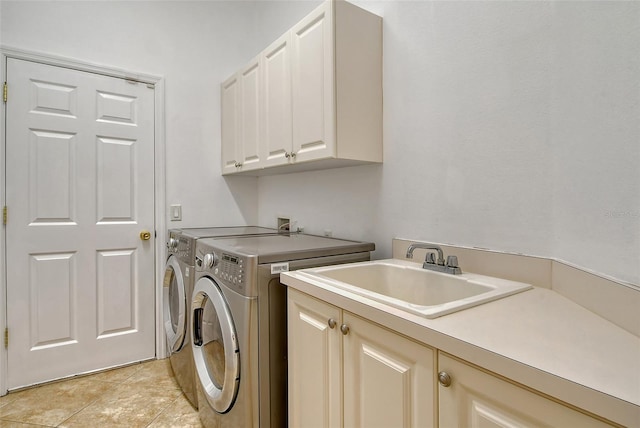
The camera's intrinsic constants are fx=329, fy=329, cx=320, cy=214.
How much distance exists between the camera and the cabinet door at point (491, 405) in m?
0.54

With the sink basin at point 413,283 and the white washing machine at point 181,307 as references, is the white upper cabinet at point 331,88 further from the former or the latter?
the white washing machine at point 181,307

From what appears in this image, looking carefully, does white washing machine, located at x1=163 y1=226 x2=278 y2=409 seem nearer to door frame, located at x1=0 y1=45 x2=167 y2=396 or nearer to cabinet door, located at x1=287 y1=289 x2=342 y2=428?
door frame, located at x1=0 y1=45 x2=167 y2=396

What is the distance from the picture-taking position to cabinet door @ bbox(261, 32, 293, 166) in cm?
188

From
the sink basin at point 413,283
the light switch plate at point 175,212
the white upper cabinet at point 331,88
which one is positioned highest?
the white upper cabinet at point 331,88

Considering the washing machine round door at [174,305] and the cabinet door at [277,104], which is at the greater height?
the cabinet door at [277,104]

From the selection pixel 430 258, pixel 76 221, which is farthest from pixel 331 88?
pixel 76 221

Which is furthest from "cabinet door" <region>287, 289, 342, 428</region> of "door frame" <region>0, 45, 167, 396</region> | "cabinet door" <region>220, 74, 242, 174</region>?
"door frame" <region>0, 45, 167, 396</region>

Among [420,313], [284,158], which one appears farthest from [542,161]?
[284,158]

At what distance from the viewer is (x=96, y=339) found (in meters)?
2.28

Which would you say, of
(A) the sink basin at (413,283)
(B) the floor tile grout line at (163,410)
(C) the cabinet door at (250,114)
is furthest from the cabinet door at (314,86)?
(B) the floor tile grout line at (163,410)

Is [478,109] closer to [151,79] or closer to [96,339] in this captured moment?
[151,79]

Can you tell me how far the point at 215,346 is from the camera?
4.98 feet

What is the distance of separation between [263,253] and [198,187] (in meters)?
1.60

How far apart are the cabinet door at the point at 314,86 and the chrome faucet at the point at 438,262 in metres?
0.60
